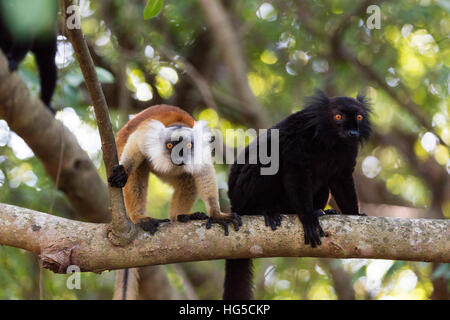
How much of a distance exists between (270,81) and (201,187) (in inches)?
249

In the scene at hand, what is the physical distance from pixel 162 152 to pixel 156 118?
63 centimetres

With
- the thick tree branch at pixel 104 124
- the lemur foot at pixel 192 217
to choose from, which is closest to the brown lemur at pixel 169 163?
the lemur foot at pixel 192 217

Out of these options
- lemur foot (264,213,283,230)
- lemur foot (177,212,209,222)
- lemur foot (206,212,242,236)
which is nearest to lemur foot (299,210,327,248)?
lemur foot (264,213,283,230)

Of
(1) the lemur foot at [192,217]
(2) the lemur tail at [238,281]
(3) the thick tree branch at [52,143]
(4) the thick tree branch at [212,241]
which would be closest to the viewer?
(4) the thick tree branch at [212,241]

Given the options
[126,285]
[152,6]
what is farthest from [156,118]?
[152,6]

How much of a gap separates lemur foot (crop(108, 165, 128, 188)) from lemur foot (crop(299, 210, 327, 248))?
1575 mm

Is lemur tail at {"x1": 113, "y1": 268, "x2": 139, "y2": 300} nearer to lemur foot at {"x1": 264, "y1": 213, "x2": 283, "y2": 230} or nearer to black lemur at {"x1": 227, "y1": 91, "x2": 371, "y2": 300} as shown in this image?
black lemur at {"x1": 227, "y1": 91, "x2": 371, "y2": 300}

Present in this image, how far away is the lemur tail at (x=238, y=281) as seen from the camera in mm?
5629

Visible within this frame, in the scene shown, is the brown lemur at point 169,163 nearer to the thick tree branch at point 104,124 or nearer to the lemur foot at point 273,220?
the lemur foot at point 273,220

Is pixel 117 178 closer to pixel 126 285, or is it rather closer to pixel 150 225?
pixel 150 225

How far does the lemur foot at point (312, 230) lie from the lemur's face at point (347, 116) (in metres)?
1.00

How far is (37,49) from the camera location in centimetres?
798

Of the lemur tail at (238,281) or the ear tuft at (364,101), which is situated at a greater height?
the ear tuft at (364,101)

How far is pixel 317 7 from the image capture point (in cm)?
957
